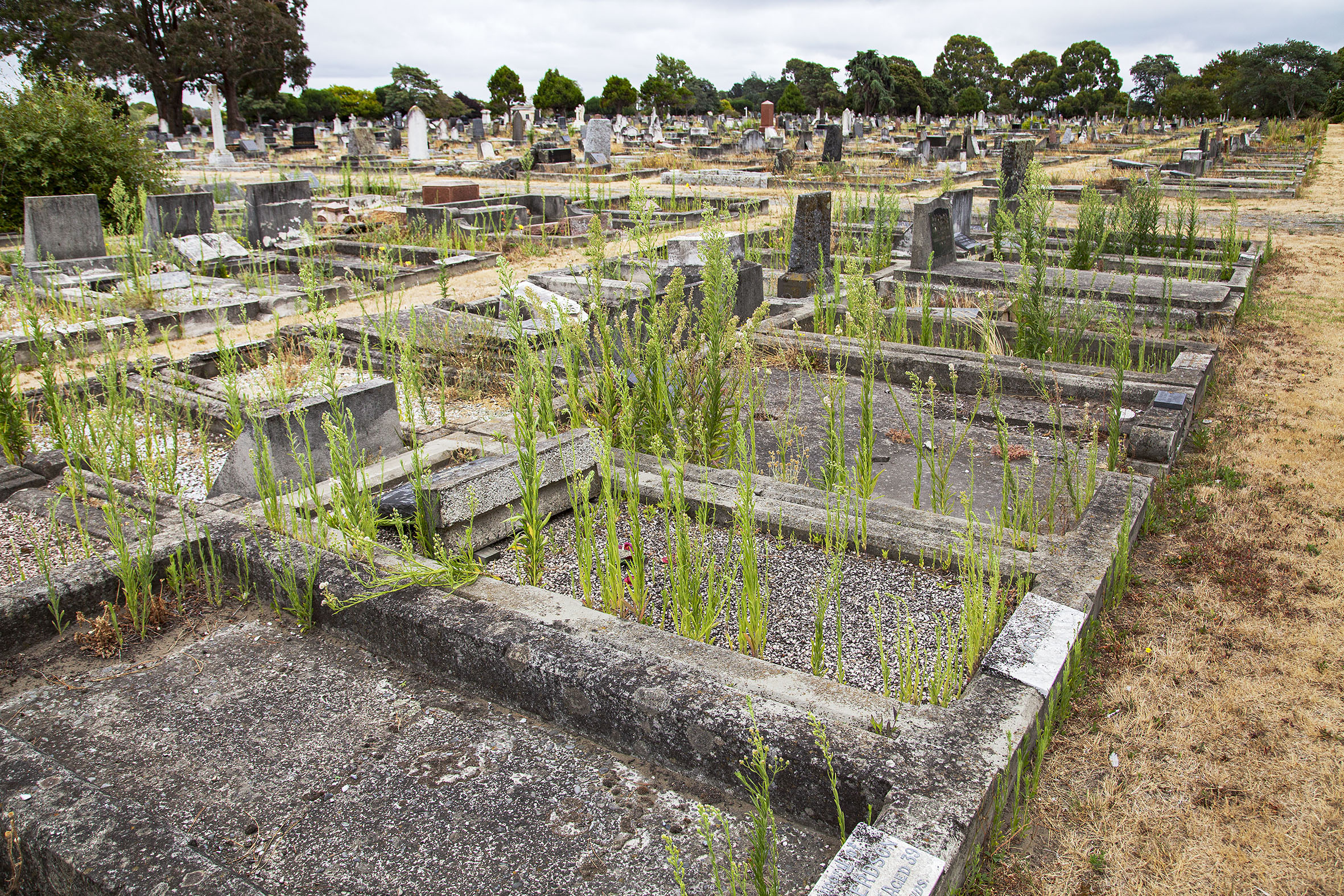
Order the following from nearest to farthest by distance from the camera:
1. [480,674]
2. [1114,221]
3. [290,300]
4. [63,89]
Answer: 1. [480,674]
2. [290,300]
3. [1114,221]
4. [63,89]

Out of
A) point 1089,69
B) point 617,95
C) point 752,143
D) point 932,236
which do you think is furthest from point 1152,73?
point 932,236

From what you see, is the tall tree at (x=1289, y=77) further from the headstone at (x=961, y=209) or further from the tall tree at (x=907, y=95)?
the headstone at (x=961, y=209)

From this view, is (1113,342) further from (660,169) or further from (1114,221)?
(660,169)

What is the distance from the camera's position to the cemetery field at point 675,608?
2.11 meters

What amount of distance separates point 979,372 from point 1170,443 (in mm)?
1330

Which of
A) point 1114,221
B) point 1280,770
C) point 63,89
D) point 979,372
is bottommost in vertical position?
point 1280,770

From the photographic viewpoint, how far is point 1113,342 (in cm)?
593

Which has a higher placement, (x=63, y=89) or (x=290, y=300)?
(x=63, y=89)

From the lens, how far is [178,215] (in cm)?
Answer: 978

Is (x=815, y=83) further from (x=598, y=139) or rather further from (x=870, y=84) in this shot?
(x=598, y=139)

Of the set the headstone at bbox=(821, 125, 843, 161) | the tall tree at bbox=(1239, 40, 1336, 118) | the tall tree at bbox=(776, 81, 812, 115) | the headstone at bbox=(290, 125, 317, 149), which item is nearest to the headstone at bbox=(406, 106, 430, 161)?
the headstone at bbox=(290, 125, 317, 149)

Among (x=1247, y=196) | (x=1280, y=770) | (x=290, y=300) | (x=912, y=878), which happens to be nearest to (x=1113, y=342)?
(x=1280, y=770)

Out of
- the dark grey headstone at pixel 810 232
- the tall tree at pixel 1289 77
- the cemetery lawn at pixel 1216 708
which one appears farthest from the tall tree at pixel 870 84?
the cemetery lawn at pixel 1216 708

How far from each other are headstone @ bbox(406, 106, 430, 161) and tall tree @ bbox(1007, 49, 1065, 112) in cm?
5441
